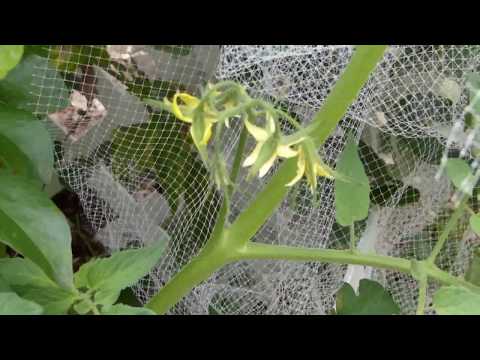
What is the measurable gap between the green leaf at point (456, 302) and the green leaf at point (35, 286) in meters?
0.20

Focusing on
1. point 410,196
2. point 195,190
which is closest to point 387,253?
point 410,196

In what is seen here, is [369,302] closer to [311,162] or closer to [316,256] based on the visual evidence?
[316,256]

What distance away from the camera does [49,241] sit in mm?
363

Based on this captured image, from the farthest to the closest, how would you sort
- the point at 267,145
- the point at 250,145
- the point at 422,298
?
the point at 250,145
the point at 422,298
the point at 267,145

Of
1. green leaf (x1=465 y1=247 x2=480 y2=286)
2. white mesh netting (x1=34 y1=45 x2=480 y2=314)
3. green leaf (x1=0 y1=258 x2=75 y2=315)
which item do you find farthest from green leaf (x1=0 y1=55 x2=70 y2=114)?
green leaf (x1=465 y1=247 x2=480 y2=286)

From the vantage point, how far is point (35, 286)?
378 millimetres

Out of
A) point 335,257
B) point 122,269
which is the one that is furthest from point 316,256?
point 122,269

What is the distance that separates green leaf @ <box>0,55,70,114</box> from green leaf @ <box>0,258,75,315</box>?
0.38ft

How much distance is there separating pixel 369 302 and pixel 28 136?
27 centimetres

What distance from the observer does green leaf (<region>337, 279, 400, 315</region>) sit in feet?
1.69

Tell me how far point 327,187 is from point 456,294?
0.76ft

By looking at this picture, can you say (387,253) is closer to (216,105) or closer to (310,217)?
(310,217)

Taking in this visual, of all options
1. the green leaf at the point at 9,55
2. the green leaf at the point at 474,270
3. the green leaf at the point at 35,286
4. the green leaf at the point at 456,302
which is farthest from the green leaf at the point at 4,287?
the green leaf at the point at 474,270

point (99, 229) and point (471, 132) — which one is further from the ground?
point (471, 132)
